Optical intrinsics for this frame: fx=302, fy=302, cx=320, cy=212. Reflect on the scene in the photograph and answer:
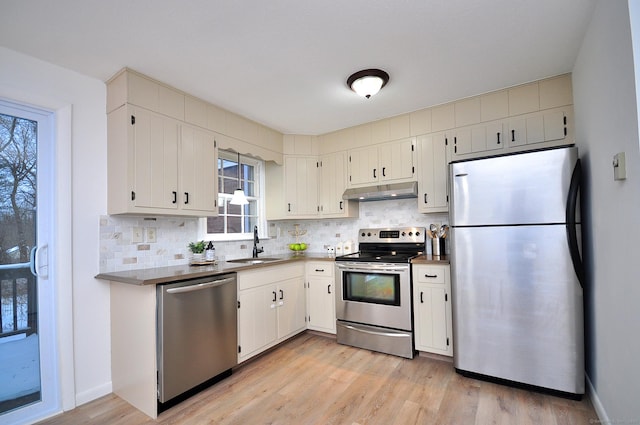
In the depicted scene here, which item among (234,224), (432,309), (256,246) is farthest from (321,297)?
(234,224)

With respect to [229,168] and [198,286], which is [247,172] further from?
[198,286]

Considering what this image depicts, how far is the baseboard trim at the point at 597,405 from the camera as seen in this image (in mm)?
1776

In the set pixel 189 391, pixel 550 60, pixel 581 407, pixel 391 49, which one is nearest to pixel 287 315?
pixel 189 391

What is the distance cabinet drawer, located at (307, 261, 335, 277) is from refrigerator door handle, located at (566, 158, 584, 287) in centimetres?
210

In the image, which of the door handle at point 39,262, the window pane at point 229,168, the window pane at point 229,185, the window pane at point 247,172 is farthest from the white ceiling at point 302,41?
the door handle at point 39,262

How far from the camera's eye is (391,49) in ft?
7.00

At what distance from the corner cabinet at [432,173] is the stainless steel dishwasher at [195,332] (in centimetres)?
209

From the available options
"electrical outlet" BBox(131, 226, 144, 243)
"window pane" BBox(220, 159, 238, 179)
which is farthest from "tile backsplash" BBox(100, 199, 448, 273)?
"window pane" BBox(220, 159, 238, 179)

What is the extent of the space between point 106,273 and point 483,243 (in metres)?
2.98

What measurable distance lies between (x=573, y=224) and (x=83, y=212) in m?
3.53

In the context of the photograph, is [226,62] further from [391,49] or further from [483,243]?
[483,243]

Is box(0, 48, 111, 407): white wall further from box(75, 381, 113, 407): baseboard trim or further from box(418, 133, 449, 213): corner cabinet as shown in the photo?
box(418, 133, 449, 213): corner cabinet

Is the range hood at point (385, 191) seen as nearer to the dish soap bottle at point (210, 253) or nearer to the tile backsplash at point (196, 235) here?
the tile backsplash at point (196, 235)

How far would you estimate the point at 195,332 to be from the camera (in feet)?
7.42
